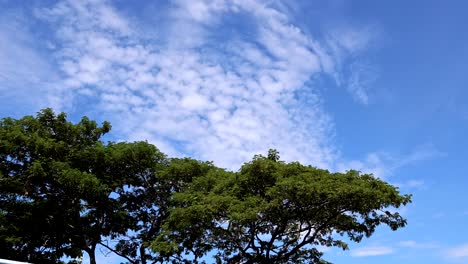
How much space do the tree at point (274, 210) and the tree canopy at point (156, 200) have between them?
4cm

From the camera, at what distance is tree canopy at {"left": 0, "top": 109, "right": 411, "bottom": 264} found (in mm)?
16500

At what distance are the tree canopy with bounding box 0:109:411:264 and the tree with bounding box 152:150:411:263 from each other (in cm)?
4

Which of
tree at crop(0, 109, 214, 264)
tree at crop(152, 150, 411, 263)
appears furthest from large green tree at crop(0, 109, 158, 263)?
tree at crop(152, 150, 411, 263)

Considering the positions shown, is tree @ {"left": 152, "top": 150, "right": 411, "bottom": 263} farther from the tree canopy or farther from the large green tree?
the large green tree

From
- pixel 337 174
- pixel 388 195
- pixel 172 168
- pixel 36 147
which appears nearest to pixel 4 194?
pixel 36 147

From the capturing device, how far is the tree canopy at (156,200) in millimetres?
16500

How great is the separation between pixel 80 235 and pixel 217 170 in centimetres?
714

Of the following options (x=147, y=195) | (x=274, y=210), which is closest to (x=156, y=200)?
(x=147, y=195)

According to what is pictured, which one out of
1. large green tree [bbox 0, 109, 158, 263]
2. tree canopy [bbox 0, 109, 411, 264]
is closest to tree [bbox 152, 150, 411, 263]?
tree canopy [bbox 0, 109, 411, 264]

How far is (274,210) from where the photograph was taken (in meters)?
16.5

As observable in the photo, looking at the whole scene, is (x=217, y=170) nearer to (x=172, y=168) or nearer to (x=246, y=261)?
(x=172, y=168)

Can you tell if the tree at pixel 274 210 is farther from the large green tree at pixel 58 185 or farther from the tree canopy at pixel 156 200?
the large green tree at pixel 58 185

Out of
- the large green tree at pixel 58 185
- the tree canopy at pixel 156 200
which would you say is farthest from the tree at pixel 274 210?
the large green tree at pixel 58 185

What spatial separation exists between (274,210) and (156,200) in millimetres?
7652
